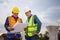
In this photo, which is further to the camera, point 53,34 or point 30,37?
point 30,37

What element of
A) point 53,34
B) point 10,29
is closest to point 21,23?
point 10,29

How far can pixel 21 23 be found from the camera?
616 cm

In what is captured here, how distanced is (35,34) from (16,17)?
0.84 m

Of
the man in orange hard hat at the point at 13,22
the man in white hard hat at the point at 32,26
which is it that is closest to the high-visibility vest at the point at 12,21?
the man in orange hard hat at the point at 13,22

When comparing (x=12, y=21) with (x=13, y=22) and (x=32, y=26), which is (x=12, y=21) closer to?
(x=13, y=22)

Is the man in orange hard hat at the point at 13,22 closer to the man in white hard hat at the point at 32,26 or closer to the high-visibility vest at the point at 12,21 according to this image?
the high-visibility vest at the point at 12,21

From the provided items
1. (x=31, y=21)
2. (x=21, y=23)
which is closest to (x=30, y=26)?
(x=31, y=21)

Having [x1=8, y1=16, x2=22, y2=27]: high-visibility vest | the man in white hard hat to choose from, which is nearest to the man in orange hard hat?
[x1=8, y1=16, x2=22, y2=27]: high-visibility vest

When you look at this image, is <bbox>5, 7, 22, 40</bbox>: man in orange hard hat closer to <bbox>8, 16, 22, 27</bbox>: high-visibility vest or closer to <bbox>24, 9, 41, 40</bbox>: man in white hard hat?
<bbox>8, 16, 22, 27</bbox>: high-visibility vest

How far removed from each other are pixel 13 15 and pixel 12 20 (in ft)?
0.58

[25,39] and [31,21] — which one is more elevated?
[31,21]

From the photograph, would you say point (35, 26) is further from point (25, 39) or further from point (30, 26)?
point (25, 39)

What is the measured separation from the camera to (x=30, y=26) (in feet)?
21.9

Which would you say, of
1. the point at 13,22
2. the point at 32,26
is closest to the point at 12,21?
the point at 13,22
